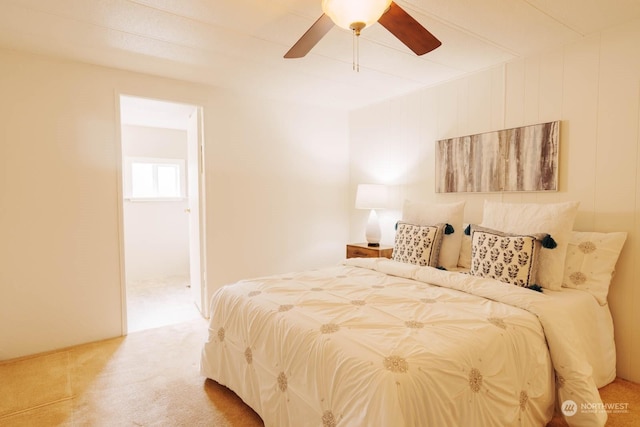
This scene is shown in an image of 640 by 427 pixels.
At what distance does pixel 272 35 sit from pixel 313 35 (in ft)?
2.27

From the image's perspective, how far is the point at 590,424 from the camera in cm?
158

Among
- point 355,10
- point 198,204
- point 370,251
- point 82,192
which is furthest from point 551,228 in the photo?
point 82,192

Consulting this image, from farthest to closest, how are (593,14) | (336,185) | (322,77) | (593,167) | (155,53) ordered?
(336,185)
(322,77)
(155,53)
(593,167)
(593,14)

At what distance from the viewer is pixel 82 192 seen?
2.82 meters

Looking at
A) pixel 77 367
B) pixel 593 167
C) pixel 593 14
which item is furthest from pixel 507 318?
pixel 77 367

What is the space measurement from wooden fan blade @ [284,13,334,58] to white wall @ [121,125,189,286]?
155 inches

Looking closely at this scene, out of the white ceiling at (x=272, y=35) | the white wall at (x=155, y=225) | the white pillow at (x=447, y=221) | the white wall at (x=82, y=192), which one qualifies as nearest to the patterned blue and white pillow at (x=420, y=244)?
the white pillow at (x=447, y=221)

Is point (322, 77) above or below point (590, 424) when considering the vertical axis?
above

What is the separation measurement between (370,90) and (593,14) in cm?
181

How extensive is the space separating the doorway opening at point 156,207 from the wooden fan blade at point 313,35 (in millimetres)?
2457

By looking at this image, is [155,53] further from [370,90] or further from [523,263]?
[523,263]

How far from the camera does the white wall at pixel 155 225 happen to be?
4984mm

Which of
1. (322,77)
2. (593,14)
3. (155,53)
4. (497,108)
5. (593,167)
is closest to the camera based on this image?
(593,14)

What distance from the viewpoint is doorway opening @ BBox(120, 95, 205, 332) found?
425 centimetres
